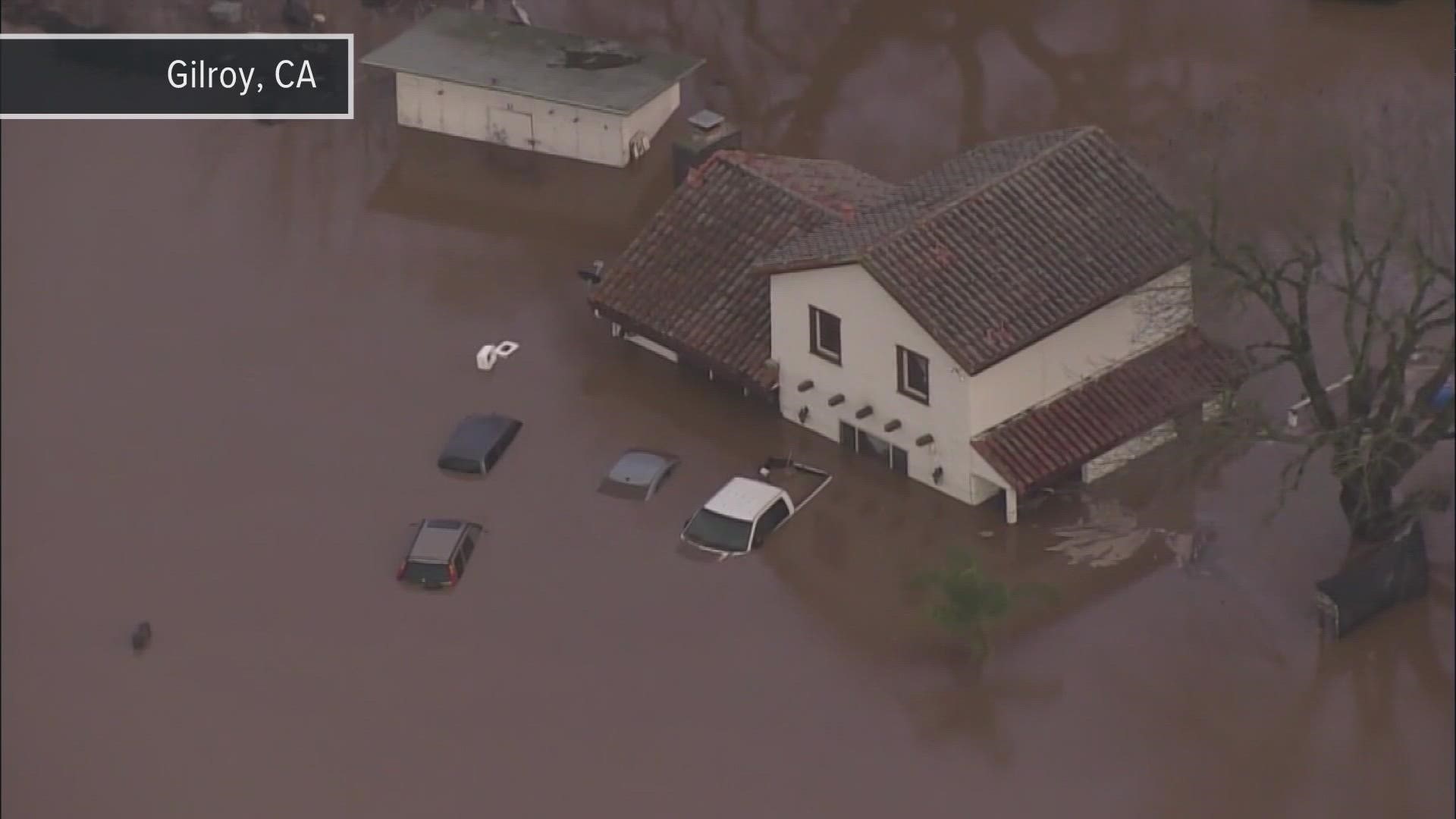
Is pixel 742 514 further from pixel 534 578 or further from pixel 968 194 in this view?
pixel 968 194

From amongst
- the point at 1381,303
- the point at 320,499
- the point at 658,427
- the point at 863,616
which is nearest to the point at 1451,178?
the point at 1381,303

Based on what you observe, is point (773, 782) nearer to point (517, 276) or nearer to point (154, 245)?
point (517, 276)

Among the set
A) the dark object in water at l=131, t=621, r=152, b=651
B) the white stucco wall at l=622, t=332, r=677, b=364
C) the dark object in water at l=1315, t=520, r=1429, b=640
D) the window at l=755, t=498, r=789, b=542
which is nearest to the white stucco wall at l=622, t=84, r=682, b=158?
the white stucco wall at l=622, t=332, r=677, b=364

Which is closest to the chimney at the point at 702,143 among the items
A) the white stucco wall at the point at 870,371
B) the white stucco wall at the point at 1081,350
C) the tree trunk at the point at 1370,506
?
the white stucco wall at the point at 870,371

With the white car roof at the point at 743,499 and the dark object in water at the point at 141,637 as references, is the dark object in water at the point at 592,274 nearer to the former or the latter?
the white car roof at the point at 743,499

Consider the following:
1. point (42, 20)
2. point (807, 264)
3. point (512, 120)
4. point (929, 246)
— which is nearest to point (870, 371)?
point (807, 264)
